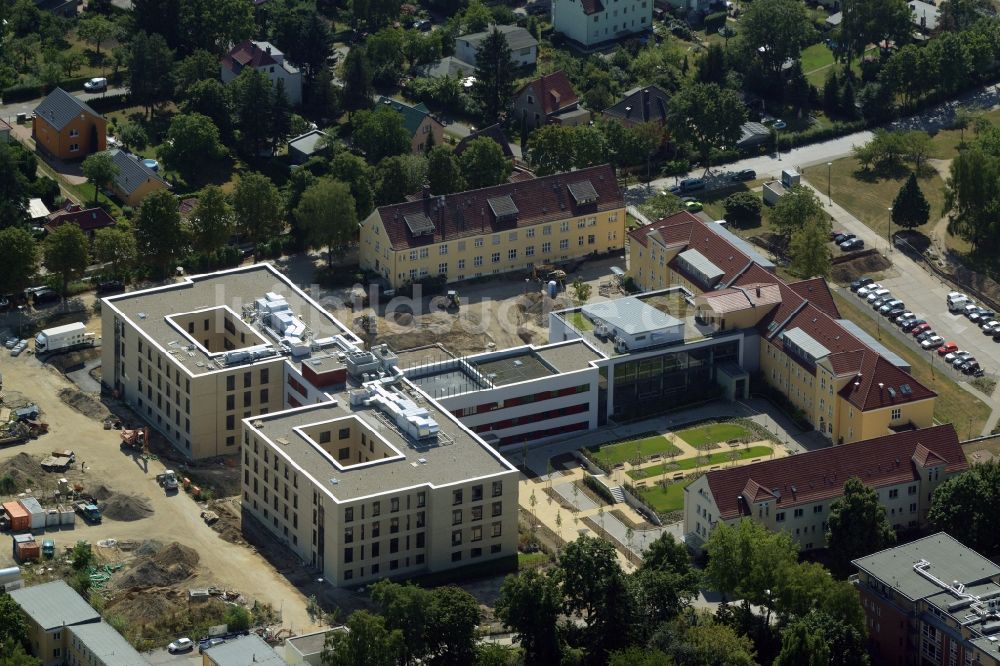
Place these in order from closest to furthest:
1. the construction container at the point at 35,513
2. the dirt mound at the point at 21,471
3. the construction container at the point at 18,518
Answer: the construction container at the point at 18,518 < the construction container at the point at 35,513 < the dirt mound at the point at 21,471

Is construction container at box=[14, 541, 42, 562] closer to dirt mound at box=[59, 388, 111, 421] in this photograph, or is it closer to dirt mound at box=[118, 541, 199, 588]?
dirt mound at box=[118, 541, 199, 588]

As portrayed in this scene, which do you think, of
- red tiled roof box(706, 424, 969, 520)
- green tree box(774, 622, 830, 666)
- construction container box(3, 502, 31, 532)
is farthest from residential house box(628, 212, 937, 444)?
construction container box(3, 502, 31, 532)

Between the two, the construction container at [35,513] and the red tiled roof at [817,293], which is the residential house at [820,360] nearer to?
the red tiled roof at [817,293]

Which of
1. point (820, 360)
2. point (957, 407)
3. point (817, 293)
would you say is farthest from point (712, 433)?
point (957, 407)

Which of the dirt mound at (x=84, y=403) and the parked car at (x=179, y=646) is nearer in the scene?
the parked car at (x=179, y=646)

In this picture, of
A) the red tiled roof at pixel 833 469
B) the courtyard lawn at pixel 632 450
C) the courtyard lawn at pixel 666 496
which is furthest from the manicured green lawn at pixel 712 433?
the red tiled roof at pixel 833 469

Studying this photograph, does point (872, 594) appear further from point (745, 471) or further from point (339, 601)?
point (339, 601)

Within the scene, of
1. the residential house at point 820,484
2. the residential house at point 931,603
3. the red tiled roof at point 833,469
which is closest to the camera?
the residential house at point 931,603
